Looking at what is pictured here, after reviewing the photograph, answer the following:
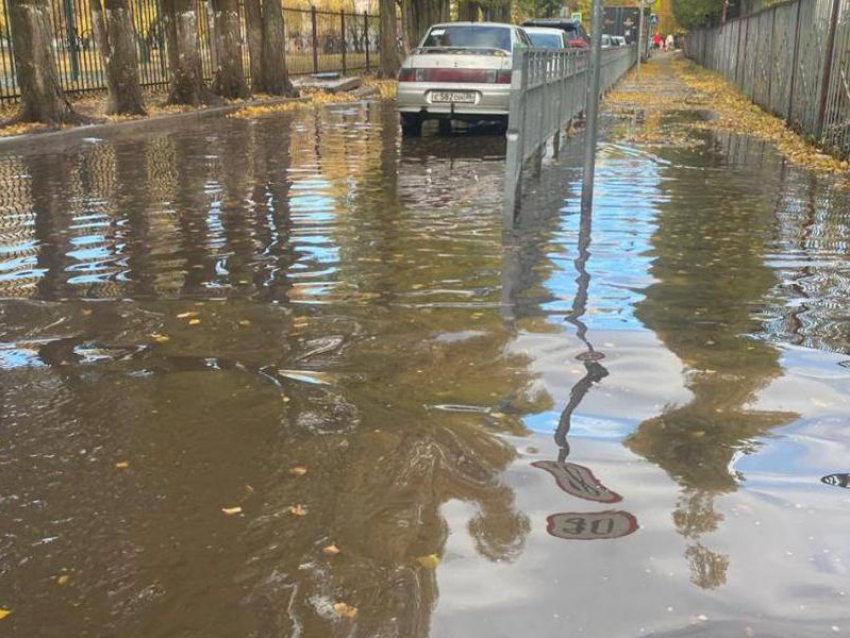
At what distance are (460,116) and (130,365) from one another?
10203 mm

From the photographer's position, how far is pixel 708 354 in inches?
176

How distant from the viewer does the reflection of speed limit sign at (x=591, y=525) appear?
2852mm

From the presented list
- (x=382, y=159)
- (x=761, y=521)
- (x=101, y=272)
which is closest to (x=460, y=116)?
(x=382, y=159)

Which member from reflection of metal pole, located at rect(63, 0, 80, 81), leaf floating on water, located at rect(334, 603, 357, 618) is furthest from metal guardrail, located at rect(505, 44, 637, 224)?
reflection of metal pole, located at rect(63, 0, 80, 81)

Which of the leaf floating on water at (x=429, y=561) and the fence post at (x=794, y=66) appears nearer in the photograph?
the leaf floating on water at (x=429, y=561)

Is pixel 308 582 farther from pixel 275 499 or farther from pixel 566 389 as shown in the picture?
pixel 566 389

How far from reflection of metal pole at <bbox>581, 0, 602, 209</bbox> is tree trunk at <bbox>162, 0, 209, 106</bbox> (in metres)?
13.7

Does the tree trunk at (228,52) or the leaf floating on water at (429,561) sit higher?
the tree trunk at (228,52)

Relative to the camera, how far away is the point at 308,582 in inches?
102

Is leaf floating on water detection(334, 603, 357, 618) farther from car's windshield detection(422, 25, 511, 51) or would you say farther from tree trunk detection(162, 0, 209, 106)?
tree trunk detection(162, 0, 209, 106)

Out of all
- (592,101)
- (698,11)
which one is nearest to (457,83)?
(592,101)

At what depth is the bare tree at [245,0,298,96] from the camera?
22.0 m

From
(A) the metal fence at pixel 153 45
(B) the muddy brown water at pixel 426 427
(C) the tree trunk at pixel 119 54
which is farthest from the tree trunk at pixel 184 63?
(B) the muddy brown water at pixel 426 427

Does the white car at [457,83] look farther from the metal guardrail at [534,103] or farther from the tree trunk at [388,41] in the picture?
the tree trunk at [388,41]
